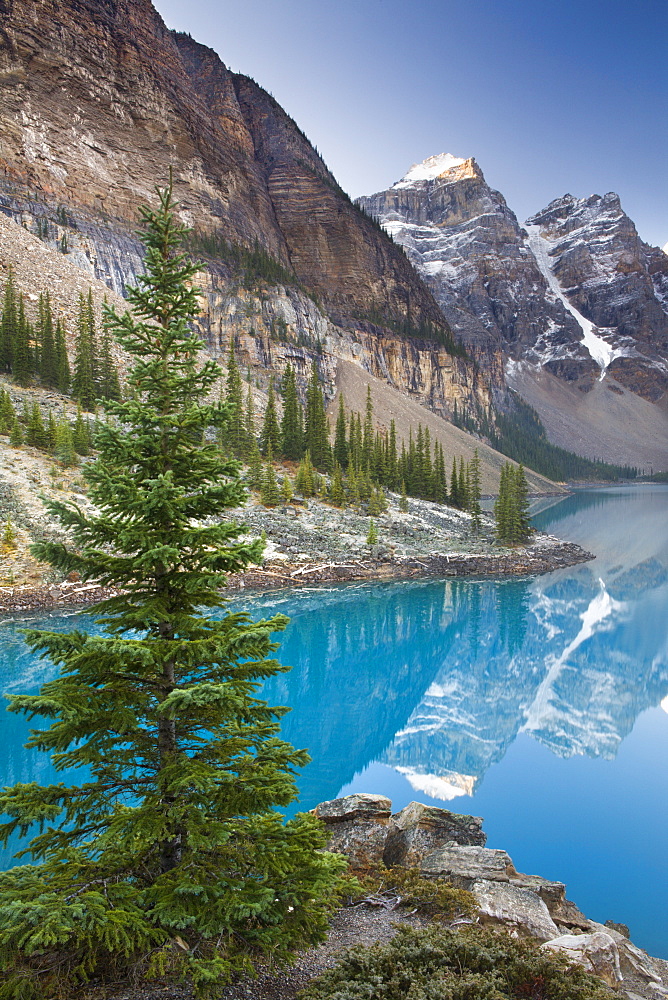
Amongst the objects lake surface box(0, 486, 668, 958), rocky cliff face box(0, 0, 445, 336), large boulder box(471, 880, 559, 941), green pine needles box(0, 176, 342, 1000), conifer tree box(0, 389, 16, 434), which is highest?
rocky cliff face box(0, 0, 445, 336)

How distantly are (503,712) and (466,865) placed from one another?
601 inches

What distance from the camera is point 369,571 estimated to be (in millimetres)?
44312

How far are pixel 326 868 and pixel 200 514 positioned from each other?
3.99 metres

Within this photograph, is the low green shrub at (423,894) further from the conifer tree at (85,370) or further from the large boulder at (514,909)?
the conifer tree at (85,370)

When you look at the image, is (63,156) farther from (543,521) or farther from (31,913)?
(31,913)

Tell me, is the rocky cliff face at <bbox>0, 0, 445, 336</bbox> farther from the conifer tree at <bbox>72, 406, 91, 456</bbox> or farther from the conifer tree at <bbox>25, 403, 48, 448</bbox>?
the conifer tree at <bbox>25, 403, 48, 448</bbox>

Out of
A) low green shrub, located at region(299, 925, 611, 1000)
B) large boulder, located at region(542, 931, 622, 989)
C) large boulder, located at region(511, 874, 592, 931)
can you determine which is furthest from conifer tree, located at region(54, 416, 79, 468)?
large boulder, located at region(542, 931, 622, 989)

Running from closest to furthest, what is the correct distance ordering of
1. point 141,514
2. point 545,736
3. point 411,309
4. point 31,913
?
point 31,913 → point 141,514 → point 545,736 → point 411,309

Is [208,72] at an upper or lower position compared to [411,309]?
upper

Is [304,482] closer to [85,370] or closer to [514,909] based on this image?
[85,370]

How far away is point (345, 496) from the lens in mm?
56375

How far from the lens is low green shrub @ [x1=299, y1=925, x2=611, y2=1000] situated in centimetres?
478

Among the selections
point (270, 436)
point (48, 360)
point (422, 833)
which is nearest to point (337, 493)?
point (270, 436)

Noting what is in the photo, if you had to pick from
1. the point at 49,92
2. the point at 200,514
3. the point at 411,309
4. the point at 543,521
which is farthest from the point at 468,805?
the point at 411,309
